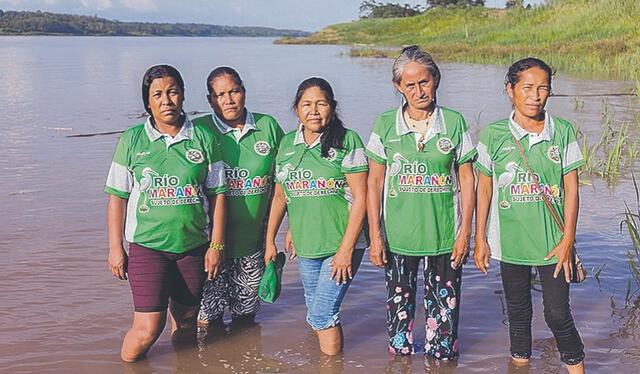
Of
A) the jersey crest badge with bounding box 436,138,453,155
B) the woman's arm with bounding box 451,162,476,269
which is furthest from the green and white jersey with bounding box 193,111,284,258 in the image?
the woman's arm with bounding box 451,162,476,269

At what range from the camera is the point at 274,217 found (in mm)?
4027

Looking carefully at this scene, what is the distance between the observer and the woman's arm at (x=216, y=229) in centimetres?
386

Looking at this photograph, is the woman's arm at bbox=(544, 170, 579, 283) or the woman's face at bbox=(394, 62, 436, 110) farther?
the woman's face at bbox=(394, 62, 436, 110)

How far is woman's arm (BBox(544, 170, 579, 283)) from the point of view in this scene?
10.9ft

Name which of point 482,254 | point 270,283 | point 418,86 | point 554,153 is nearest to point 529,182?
point 554,153

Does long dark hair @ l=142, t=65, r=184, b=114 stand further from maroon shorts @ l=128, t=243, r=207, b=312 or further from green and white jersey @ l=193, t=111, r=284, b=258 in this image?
maroon shorts @ l=128, t=243, r=207, b=312

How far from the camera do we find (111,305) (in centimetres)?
496

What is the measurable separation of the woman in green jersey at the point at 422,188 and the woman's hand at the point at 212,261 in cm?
86

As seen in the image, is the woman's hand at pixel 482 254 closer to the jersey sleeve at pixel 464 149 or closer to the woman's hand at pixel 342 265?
the jersey sleeve at pixel 464 149

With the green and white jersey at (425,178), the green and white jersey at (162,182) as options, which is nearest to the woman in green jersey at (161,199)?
the green and white jersey at (162,182)

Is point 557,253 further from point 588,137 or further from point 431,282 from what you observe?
point 588,137

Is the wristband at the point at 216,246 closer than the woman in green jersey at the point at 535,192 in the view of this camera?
No

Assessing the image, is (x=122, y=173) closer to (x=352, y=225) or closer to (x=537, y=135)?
(x=352, y=225)

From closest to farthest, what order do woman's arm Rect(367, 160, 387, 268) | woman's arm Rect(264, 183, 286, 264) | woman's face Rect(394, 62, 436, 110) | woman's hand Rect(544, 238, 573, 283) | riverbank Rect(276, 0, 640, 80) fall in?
woman's hand Rect(544, 238, 573, 283), woman's face Rect(394, 62, 436, 110), woman's arm Rect(367, 160, 387, 268), woman's arm Rect(264, 183, 286, 264), riverbank Rect(276, 0, 640, 80)
